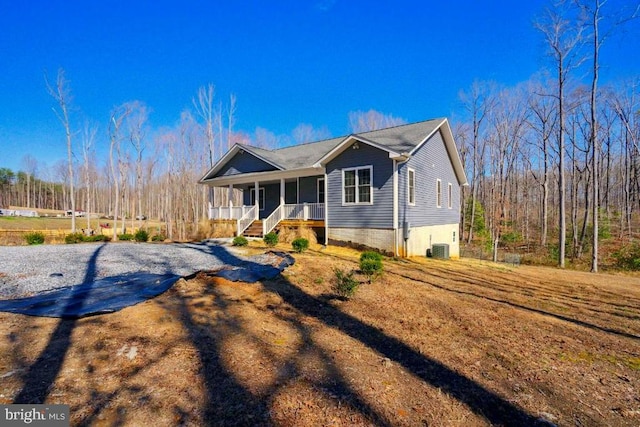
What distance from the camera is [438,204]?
1605cm

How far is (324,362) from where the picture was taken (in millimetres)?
3389

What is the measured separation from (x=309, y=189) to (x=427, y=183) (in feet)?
19.5

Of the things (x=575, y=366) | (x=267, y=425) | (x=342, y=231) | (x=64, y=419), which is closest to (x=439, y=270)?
(x=342, y=231)

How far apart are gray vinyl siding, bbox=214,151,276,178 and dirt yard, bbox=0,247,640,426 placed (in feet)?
36.2

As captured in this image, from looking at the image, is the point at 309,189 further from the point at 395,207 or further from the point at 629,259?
the point at 629,259

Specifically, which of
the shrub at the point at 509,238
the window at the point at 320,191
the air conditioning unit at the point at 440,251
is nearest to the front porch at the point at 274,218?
the window at the point at 320,191

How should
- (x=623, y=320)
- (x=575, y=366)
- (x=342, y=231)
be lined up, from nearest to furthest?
(x=575, y=366) < (x=623, y=320) < (x=342, y=231)

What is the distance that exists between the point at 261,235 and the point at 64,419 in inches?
500

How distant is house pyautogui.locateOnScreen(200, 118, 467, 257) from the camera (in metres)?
12.2

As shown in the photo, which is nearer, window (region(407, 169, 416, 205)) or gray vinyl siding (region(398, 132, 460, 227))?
gray vinyl siding (region(398, 132, 460, 227))

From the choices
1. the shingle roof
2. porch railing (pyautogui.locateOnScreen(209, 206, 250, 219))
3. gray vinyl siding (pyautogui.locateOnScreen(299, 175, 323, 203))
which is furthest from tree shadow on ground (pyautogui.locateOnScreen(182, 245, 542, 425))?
porch railing (pyautogui.locateOnScreen(209, 206, 250, 219))

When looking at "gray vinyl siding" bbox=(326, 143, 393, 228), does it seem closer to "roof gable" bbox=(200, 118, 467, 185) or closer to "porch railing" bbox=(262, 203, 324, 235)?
"roof gable" bbox=(200, 118, 467, 185)

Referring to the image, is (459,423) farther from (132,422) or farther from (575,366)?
(132,422)

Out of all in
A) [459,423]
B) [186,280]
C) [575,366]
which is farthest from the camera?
[186,280]
